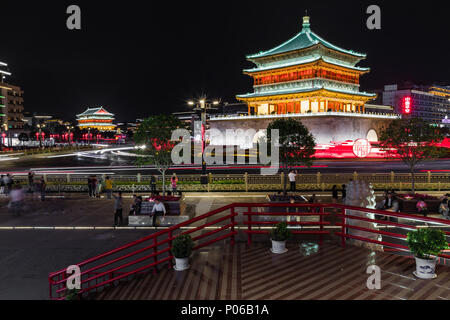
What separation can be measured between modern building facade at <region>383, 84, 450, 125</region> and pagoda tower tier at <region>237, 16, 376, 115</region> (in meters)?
76.9

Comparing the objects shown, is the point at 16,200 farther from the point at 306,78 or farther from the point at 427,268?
the point at 306,78

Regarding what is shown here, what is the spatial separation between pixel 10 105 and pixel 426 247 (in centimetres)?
11238

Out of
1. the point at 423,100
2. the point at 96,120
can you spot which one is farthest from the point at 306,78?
the point at 96,120

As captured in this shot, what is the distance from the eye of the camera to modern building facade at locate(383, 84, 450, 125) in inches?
4909

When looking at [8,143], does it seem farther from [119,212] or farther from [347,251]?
[347,251]

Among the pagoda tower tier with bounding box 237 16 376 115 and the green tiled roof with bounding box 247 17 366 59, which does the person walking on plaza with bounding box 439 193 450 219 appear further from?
the green tiled roof with bounding box 247 17 366 59

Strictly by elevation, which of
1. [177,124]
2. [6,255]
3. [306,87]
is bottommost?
[6,255]

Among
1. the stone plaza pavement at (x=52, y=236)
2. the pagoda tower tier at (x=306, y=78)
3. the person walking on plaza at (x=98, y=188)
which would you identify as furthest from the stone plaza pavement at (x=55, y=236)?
the pagoda tower tier at (x=306, y=78)

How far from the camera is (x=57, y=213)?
49.6ft

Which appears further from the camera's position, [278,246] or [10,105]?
[10,105]

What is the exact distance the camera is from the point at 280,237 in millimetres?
7793
